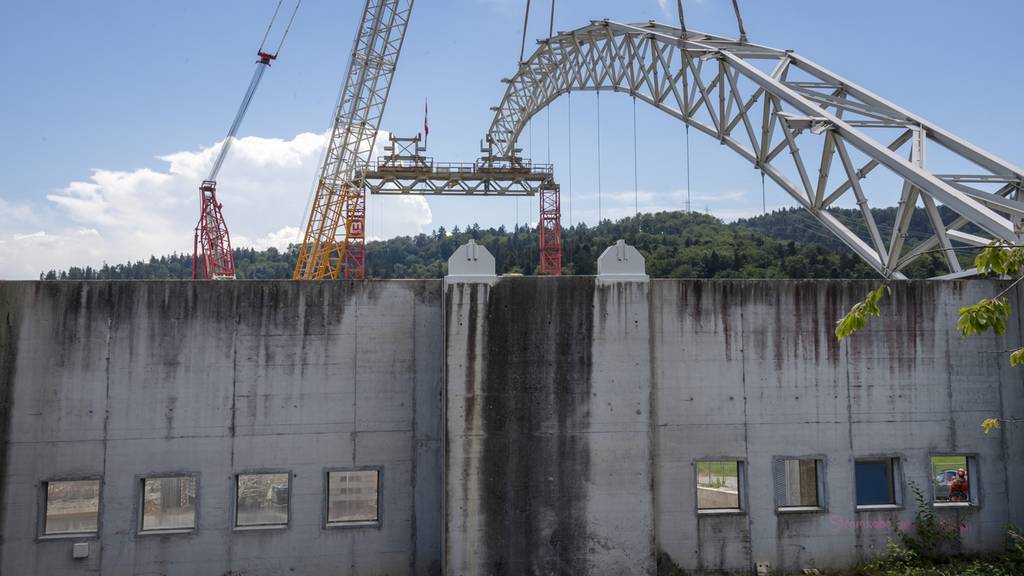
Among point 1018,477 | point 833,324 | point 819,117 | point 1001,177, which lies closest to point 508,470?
point 833,324

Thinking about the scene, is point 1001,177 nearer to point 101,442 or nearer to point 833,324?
point 833,324

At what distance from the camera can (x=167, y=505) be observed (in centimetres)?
1172

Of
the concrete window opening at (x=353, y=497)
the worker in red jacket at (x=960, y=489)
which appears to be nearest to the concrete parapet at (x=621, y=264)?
the concrete window opening at (x=353, y=497)

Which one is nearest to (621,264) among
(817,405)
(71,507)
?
(817,405)

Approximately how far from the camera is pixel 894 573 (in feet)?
38.8

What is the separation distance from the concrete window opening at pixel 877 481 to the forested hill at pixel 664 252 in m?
6.79

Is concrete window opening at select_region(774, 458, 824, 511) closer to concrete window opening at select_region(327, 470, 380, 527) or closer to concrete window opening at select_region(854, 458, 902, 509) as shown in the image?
concrete window opening at select_region(854, 458, 902, 509)

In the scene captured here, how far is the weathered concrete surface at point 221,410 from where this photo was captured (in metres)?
11.3

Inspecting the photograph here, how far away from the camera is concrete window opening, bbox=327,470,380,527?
11.9 m

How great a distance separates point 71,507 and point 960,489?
1664 centimetres

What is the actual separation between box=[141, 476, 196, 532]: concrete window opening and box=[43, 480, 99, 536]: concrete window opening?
781 mm

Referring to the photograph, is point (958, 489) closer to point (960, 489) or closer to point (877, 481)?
point (960, 489)

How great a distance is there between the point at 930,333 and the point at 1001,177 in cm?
475

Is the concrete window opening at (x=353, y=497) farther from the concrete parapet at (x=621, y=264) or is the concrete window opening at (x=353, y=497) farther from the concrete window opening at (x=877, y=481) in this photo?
the concrete window opening at (x=877, y=481)
